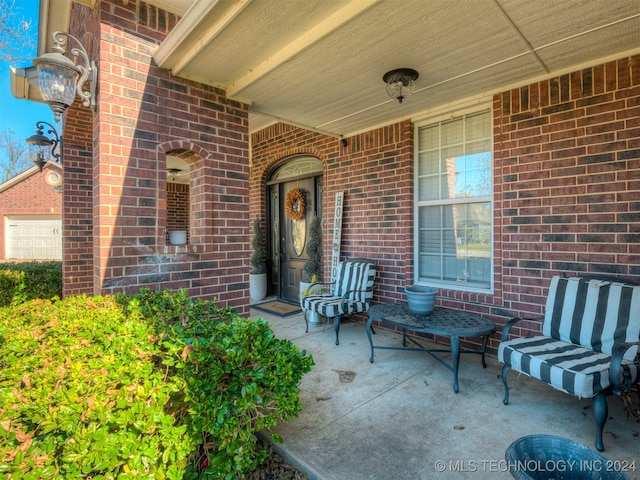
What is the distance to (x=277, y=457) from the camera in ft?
6.11

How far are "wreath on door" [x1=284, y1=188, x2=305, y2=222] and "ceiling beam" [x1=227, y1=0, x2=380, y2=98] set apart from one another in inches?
104

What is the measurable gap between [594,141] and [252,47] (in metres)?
2.94

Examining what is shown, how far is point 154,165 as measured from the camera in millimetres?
2746

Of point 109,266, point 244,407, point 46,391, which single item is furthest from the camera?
point 109,266

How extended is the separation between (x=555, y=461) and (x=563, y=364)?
1004 mm

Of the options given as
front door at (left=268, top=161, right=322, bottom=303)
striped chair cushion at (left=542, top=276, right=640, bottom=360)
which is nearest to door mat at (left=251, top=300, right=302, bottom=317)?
front door at (left=268, top=161, right=322, bottom=303)

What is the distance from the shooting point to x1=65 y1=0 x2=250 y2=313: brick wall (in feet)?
8.29

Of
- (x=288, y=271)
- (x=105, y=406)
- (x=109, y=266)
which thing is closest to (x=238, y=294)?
(x=109, y=266)

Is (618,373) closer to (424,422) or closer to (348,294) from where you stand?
(424,422)

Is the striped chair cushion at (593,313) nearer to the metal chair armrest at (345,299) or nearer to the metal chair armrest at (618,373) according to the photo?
the metal chair armrest at (618,373)

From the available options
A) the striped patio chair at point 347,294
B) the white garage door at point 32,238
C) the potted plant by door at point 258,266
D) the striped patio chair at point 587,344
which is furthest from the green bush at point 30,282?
the white garage door at point 32,238

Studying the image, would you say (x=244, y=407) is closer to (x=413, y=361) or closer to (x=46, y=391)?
(x=46, y=391)

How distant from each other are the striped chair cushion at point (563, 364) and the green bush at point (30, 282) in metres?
4.86

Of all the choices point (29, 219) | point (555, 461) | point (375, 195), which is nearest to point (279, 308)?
point (375, 195)
